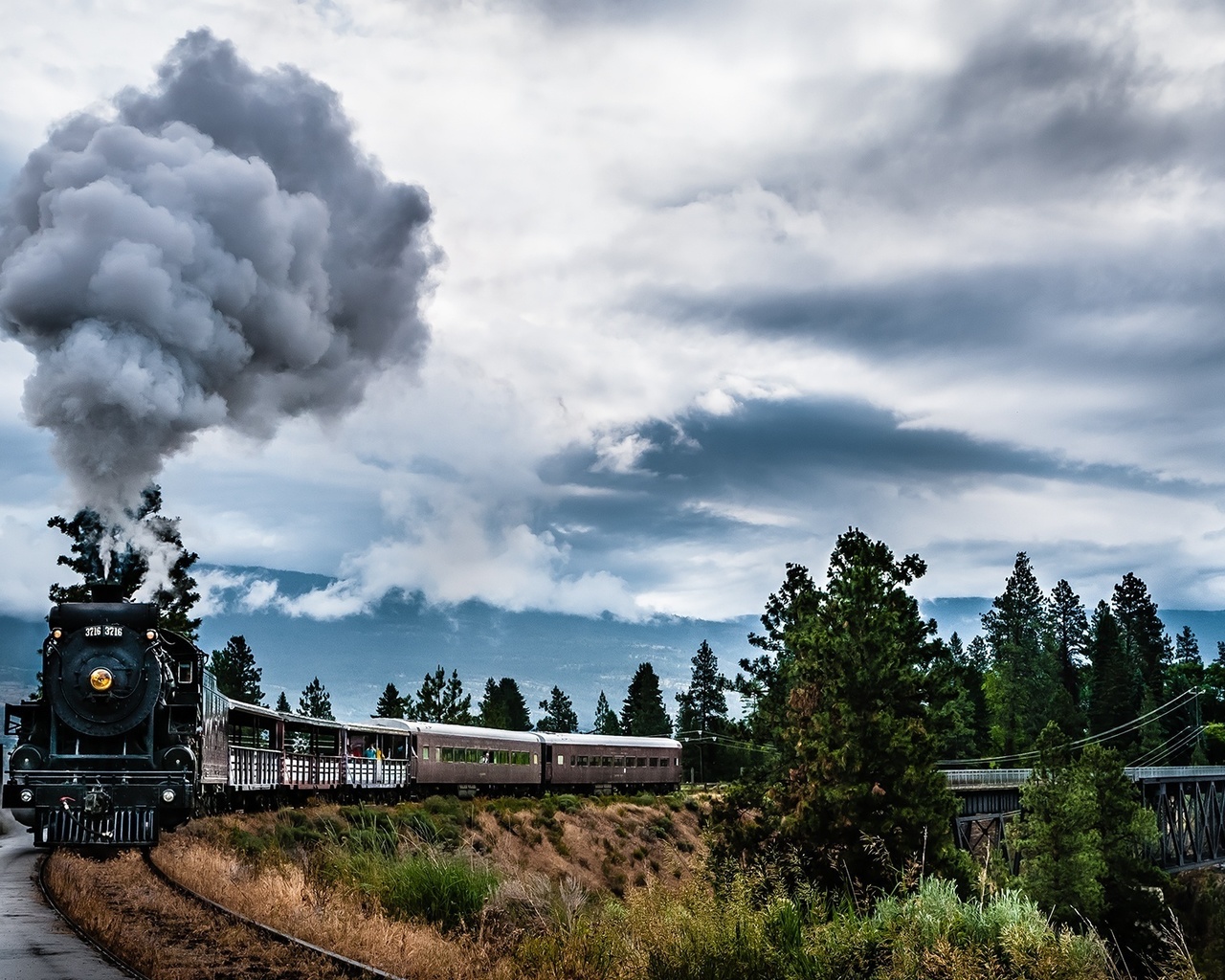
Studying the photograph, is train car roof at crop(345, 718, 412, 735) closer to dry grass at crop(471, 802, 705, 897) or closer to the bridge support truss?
dry grass at crop(471, 802, 705, 897)

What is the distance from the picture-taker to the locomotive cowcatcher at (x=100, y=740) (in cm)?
2064

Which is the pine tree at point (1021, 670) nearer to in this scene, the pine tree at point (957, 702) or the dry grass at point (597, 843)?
the pine tree at point (957, 702)

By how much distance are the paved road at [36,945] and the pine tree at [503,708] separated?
88.0 m

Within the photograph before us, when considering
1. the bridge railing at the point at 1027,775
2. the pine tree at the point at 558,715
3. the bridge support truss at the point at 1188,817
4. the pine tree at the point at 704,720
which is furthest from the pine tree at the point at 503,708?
the bridge support truss at the point at 1188,817

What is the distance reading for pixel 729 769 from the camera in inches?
4520

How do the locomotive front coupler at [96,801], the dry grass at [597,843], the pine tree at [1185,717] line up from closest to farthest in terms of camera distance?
the locomotive front coupler at [96,801] < the dry grass at [597,843] < the pine tree at [1185,717]

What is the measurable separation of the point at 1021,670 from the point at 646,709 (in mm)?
37971

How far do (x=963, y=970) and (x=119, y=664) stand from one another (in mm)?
16258

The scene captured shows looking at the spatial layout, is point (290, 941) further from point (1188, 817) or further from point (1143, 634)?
point (1143, 634)

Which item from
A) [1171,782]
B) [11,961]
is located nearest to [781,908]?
[11,961]

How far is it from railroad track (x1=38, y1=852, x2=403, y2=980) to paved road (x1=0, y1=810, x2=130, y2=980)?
13 cm

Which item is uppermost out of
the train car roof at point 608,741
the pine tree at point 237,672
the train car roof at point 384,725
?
the pine tree at point 237,672

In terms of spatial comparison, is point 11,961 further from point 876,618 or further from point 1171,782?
point 1171,782

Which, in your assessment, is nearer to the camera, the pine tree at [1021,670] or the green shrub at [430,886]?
the green shrub at [430,886]
